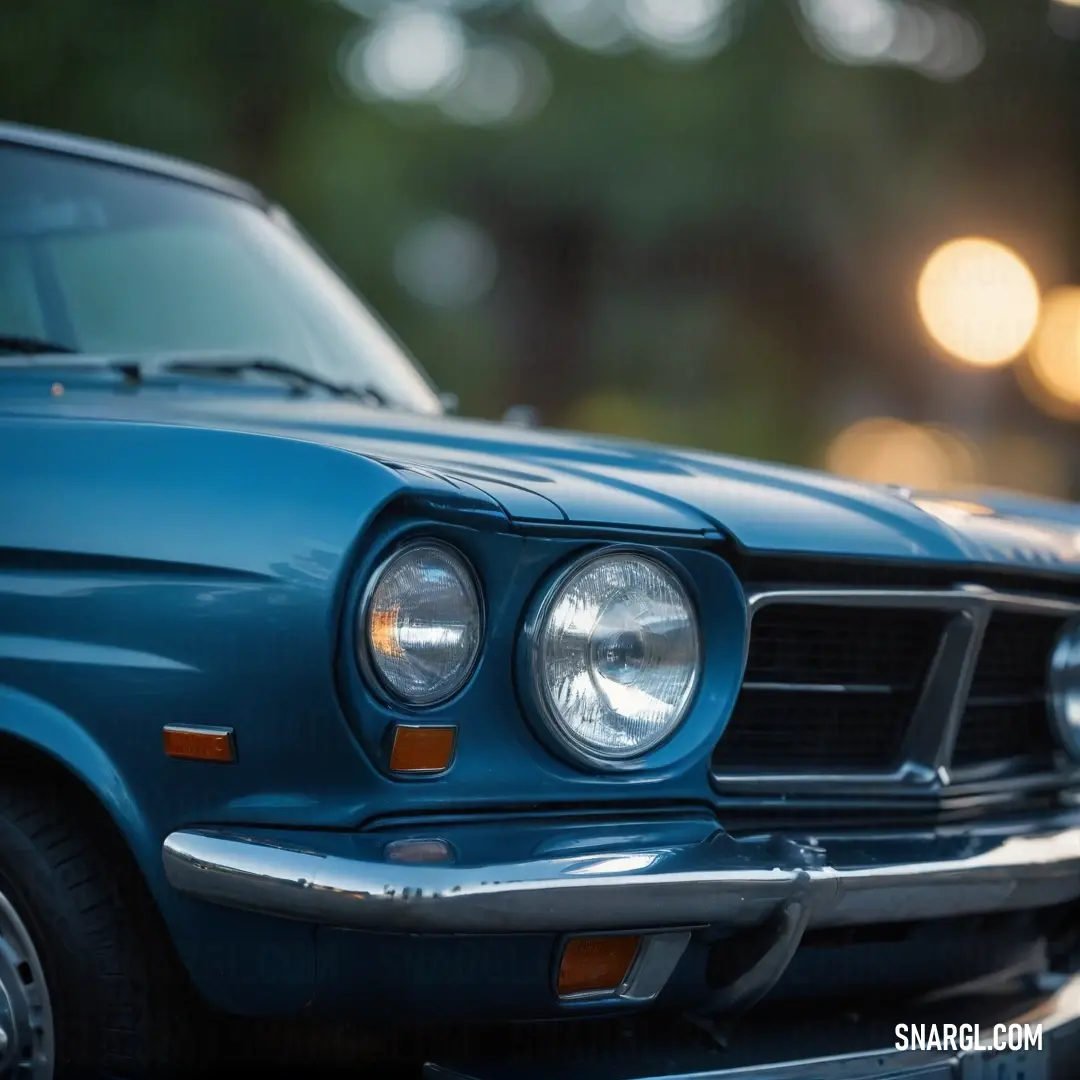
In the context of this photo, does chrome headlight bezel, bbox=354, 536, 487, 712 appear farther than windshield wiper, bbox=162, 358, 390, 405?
No

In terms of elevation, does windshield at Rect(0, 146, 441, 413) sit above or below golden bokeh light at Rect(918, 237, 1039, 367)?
below

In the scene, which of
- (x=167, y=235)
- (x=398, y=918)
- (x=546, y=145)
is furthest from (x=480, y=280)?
(x=398, y=918)

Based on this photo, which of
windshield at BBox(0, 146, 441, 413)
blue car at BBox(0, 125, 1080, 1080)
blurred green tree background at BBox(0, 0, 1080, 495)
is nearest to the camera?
blue car at BBox(0, 125, 1080, 1080)

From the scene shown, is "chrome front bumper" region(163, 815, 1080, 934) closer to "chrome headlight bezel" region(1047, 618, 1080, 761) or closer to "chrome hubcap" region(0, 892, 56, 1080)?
"chrome hubcap" region(0, 892, 56, 1080)

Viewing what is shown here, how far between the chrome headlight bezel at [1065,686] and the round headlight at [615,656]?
34.8 inches

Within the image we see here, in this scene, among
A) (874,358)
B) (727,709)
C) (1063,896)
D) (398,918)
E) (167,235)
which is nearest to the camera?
(398,918)

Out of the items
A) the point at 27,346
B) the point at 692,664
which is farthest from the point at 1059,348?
the point at 692,664

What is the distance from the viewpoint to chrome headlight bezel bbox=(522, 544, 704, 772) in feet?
6.59

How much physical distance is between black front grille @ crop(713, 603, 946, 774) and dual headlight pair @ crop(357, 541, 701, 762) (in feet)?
0.56

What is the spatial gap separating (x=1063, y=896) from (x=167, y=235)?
92.5 inches

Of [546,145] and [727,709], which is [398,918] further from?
[546,145]

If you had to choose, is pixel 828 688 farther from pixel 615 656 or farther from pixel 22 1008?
pixel 22 1008

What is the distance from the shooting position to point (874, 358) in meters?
27.7

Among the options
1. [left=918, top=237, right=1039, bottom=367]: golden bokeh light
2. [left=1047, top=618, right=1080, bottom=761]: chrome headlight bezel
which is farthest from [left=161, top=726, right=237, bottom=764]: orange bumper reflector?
[left=918, top=237, right=1039, bottom=367]: golden bokeh light
